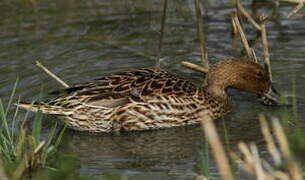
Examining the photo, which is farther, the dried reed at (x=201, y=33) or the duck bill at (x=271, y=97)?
the duck bill at (x=271, y=97)

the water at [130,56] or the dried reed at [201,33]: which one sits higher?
the dried reed at [201,33]

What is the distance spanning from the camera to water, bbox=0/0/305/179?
770 cm

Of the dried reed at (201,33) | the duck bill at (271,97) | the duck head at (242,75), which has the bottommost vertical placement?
the duck bill at (271,97)

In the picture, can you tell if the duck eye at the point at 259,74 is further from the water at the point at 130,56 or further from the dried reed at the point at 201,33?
the dried reed at the point at 201,33

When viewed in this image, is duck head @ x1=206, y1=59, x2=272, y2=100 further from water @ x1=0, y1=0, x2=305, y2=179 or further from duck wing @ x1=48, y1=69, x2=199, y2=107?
duck wing @ x1=48, y1=69, x2=199, y2=107

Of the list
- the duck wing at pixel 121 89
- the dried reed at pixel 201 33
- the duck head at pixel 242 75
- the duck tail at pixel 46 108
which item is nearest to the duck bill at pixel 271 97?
the duck head at pixel 242 75

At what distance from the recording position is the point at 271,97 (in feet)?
30.1

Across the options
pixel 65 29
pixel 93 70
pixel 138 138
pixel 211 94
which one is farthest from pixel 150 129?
pixel 65 29

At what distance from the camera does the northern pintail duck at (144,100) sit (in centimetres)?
848

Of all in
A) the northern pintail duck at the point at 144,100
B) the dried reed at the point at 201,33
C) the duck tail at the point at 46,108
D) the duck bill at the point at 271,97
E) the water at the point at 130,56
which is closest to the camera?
the water at the point at 130,56

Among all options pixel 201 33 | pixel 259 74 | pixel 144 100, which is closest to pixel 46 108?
pixel 144 100

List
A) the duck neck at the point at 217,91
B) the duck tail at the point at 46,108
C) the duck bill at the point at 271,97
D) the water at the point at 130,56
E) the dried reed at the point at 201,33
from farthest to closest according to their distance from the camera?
1. the duck neck at the point at 217,91
2. the duck bill at the point at 271,97
3. the dried reed at the point at 201,33
4. the duck tail at the point at 46,108
5. the water at the point at 130,56

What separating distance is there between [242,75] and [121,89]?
1.55 m

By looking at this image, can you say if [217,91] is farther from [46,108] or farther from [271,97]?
[46,108]
